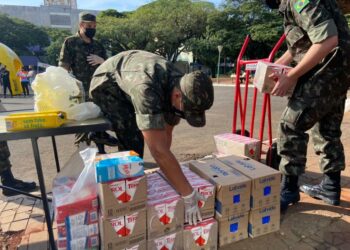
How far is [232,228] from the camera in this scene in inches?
76.3

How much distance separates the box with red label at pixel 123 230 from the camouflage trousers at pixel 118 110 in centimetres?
102

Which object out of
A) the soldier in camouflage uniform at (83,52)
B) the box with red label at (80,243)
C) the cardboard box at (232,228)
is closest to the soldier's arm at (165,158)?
the cardboard box at (232,228)

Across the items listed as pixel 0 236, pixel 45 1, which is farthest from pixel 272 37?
pixel 45 1

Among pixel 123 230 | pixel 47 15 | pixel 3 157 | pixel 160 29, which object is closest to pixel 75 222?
pixel 123 230

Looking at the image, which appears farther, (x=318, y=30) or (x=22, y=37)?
(x=22, y=37)

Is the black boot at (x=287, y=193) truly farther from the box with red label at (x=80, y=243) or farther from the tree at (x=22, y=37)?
the tree at (x=22, y=37)

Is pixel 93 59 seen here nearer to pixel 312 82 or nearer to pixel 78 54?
pixel 78 54

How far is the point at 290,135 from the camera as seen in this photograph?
2.12 m

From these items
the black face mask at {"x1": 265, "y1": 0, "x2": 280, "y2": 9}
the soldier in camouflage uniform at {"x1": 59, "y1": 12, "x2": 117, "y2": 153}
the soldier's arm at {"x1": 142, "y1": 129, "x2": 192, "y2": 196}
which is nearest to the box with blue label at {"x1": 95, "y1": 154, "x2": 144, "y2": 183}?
the soldier's arm at {"x1": 142, "y1": 129, "x2": 192, "y2": 196}

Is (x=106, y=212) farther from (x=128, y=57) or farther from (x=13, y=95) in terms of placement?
(x=13, y=95)

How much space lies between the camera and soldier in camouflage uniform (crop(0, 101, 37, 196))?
2.78 meters

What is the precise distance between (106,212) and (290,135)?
140 centimetres

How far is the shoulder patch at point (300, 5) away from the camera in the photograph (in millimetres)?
1849

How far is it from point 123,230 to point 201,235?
51 centimetres
